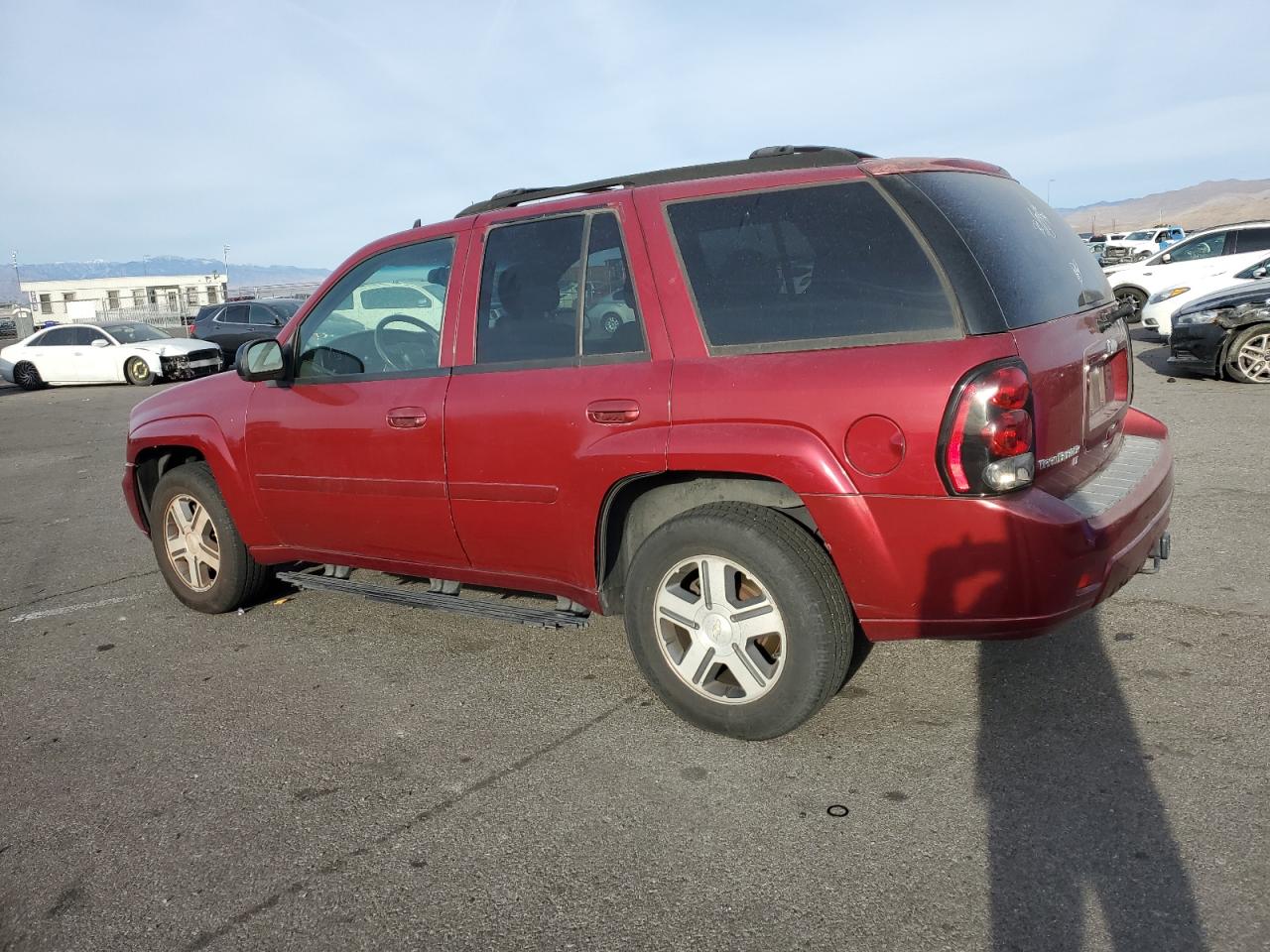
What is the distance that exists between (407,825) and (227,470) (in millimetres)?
2436

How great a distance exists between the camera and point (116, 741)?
3.74 meters

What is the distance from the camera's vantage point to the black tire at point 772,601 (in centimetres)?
315

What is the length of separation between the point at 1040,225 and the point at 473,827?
2.81 metres

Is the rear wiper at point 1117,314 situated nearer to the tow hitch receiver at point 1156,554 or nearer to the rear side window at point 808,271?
the tow hitch receiver at point 1156,554

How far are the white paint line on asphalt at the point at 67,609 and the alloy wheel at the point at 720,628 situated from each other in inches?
A: 143

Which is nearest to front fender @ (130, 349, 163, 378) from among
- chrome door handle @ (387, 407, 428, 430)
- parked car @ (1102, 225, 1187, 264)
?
chrome door handle @ (387, 407, 428, 430)

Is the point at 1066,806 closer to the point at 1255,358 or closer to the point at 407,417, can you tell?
the point at 407,417

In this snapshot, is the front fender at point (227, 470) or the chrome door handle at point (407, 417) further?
the front fender at point (227, 470)

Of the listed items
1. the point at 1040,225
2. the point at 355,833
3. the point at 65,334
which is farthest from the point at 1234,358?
the point at 65,334

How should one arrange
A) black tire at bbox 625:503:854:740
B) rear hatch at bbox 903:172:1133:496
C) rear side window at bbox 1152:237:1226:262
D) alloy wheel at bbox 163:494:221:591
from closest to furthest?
rear hatch at bbox 903:172:1133:496
black tire at bbox 625:503:854:740
alloy wheel at bbox 163:494:221:591
rear side window at bbox 1152:237:1226:262

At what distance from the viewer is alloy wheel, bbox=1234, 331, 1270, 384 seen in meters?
11.2

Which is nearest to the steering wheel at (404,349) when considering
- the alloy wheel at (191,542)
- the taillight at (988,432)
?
the alloy wheel at (191,542)

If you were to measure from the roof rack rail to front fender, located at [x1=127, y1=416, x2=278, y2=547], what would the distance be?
5.47ft

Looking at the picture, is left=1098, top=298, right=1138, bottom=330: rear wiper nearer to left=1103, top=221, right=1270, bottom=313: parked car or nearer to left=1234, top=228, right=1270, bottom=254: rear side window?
left=1103, top=221, right=1270, bottom=313: parked car
